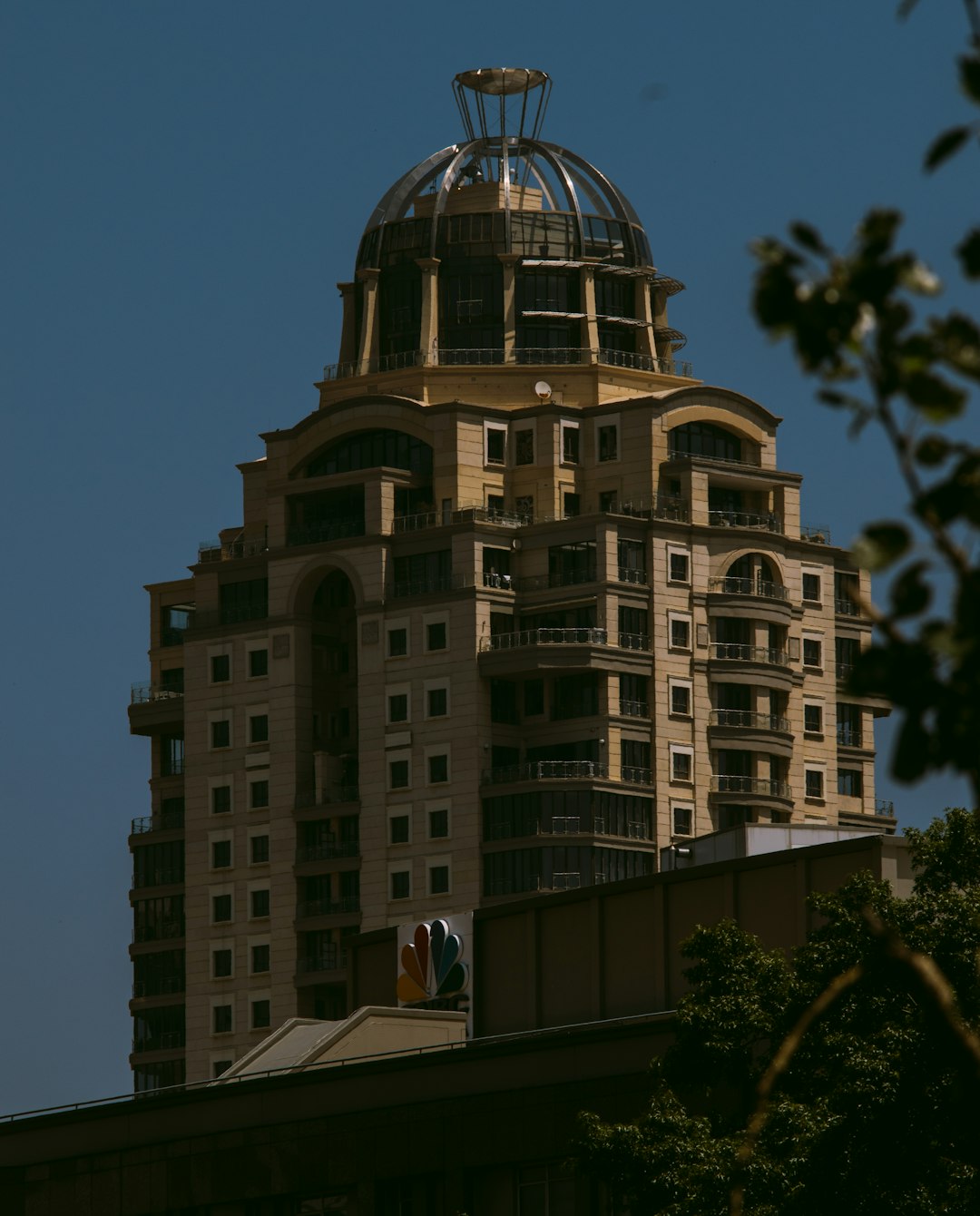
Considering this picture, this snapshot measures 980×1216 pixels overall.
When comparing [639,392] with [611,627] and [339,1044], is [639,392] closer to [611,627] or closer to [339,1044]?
[611,627]

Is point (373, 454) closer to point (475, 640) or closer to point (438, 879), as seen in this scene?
point (475, 640)

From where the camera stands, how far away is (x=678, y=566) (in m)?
160

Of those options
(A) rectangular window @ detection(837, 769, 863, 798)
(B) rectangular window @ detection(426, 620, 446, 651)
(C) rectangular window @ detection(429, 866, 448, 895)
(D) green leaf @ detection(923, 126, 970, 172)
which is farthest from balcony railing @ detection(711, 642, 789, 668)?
(D) green leaf @ detection(923, 126, 970, 172)

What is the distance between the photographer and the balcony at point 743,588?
533 feet

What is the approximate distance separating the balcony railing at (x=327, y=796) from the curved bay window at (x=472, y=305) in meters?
25.7

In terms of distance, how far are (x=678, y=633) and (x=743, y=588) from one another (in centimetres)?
519

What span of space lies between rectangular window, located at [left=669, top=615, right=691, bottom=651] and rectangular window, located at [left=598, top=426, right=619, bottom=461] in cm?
943

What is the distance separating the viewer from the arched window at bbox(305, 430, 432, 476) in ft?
538

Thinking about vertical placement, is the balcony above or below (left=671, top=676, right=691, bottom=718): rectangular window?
above

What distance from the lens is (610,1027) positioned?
6875 cm

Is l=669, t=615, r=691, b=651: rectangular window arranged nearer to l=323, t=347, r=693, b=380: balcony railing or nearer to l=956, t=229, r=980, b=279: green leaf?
l=323, t=347, r=693, b=380: balcony railing

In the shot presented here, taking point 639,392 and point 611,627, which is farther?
point 639,392

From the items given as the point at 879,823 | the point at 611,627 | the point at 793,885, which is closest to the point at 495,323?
the point at 611,627

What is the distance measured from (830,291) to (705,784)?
148 meters
